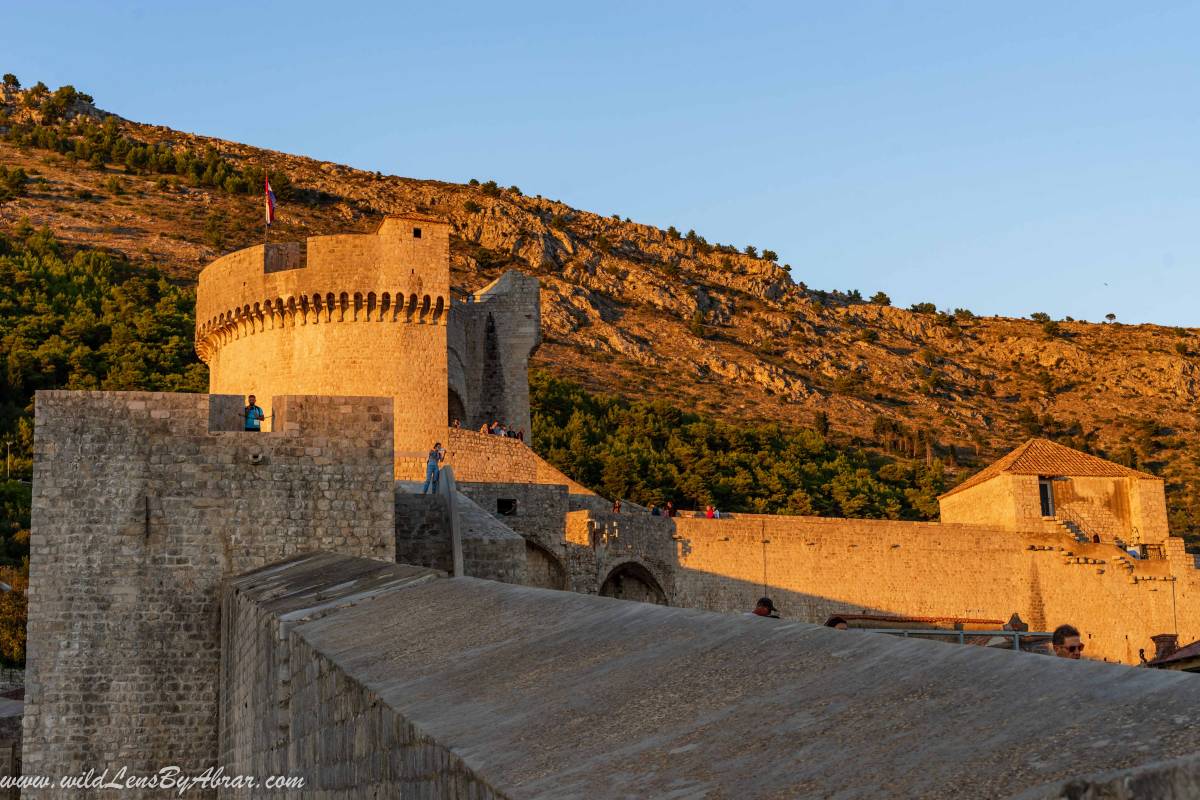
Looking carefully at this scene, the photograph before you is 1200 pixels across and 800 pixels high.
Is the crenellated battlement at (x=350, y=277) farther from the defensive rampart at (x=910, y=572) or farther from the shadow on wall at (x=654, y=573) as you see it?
the defensive rampart at (x=910, y=572)

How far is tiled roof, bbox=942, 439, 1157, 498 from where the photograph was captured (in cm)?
3378

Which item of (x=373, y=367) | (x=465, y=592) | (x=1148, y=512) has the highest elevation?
(x=373, y=367)

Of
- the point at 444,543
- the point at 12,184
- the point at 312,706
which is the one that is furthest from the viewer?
the point at 12,184

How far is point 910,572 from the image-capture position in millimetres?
31219

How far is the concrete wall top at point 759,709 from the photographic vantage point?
2.60m

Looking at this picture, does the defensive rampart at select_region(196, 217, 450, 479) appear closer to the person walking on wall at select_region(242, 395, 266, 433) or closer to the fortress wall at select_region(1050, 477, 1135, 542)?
the person walking on wall at select_region(242, 395, 266, 433)

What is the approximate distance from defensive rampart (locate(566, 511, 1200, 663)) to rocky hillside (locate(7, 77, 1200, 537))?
25.0 metres

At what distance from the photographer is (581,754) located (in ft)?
11.9

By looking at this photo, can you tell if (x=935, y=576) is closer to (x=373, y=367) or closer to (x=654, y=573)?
(x=654, y=573)

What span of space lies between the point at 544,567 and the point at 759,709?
23.3 m

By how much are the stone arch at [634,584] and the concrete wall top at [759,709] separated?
22.4m

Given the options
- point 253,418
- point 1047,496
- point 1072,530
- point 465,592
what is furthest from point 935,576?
point 465,592

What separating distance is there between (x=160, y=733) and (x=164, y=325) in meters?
39.2

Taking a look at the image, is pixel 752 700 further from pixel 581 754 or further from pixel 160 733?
pixel 160 733
